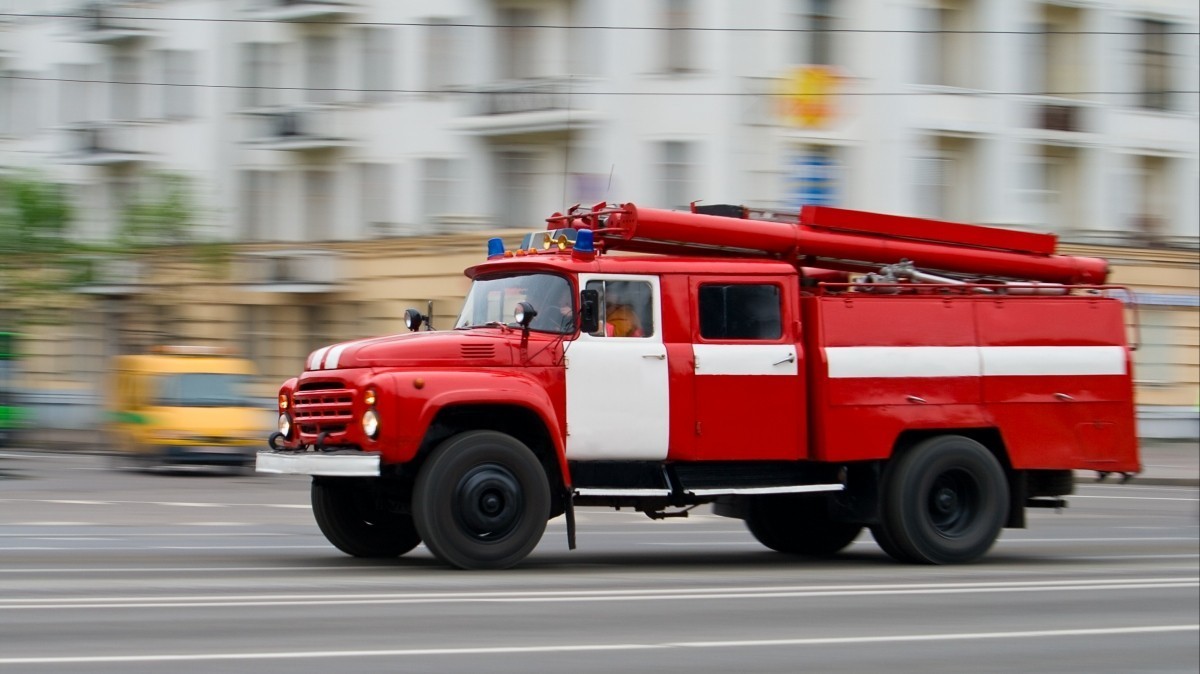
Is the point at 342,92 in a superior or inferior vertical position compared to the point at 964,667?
superior

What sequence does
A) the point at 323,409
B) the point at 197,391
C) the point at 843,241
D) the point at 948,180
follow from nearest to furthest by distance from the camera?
the point at 323,409
the point at 843,241
the point at 197,391
the point at 948,180

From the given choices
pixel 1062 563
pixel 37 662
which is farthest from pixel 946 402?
pixel 37 662

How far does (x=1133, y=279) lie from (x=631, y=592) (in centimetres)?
3295

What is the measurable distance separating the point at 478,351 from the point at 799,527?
4003 millimetres

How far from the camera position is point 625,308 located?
43.7ft

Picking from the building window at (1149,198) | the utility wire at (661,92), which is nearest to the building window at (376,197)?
the utility wire at (661,92)

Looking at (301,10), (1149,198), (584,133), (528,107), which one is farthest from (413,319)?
(1149,198)

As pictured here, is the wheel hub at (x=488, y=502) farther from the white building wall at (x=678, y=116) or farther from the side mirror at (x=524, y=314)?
the white building wall at (x=678, y=116)

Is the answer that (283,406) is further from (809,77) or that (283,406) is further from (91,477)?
(809,77)

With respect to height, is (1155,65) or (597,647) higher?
(1155,65)

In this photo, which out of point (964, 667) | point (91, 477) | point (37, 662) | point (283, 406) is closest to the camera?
point (37, 662)

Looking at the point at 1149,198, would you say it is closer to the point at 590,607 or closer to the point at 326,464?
the point at 326,464

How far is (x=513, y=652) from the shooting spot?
8547 mm

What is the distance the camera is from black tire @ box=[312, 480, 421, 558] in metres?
13.5
